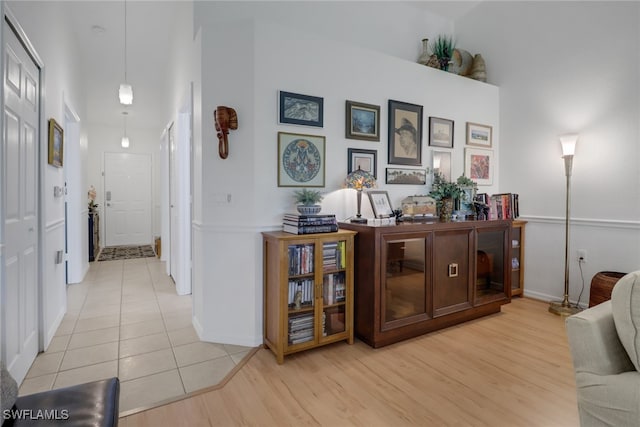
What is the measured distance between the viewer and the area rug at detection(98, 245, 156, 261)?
19.8ft

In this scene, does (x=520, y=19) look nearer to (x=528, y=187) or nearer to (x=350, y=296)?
(x=528, y=187)

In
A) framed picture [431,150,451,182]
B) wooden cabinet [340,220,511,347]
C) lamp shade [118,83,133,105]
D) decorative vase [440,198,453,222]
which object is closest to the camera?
wooden cabinet [340,220,511,347]

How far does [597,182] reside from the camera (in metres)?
3.13

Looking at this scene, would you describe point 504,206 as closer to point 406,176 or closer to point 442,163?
point 442,163

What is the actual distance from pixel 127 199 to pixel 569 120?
8020 millimetres

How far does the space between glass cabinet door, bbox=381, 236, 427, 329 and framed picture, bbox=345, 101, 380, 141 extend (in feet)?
3.33

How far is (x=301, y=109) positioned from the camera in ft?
8.76

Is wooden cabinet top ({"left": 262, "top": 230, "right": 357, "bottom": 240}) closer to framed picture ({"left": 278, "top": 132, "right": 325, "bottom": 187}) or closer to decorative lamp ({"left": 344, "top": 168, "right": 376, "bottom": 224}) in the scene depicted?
decorative lamp ({"left": 344, "top": 168, "right": 376, "bottom": 224})

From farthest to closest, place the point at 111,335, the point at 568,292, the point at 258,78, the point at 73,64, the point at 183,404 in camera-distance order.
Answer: the point at 73,64 < the point at 568,292 < the point at 111,335 < the point at 258,78 < the point at 183,404

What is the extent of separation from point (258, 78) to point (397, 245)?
1619 mm

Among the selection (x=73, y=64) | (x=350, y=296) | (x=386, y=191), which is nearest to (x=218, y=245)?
(x=350, y=296)

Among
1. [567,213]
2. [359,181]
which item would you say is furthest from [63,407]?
[567,213]

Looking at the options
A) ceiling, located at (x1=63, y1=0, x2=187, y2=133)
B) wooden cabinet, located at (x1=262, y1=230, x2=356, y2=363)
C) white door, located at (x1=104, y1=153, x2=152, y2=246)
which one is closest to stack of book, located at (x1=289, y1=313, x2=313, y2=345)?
wooden cabinet, located at (x1=262, y1=230, x2=356, y2=363)

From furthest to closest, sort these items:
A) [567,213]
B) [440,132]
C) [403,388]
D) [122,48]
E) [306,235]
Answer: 1. [122,48]
2. [440,132]
3. [567,213]
4. [306,235]
5. [403,388]
